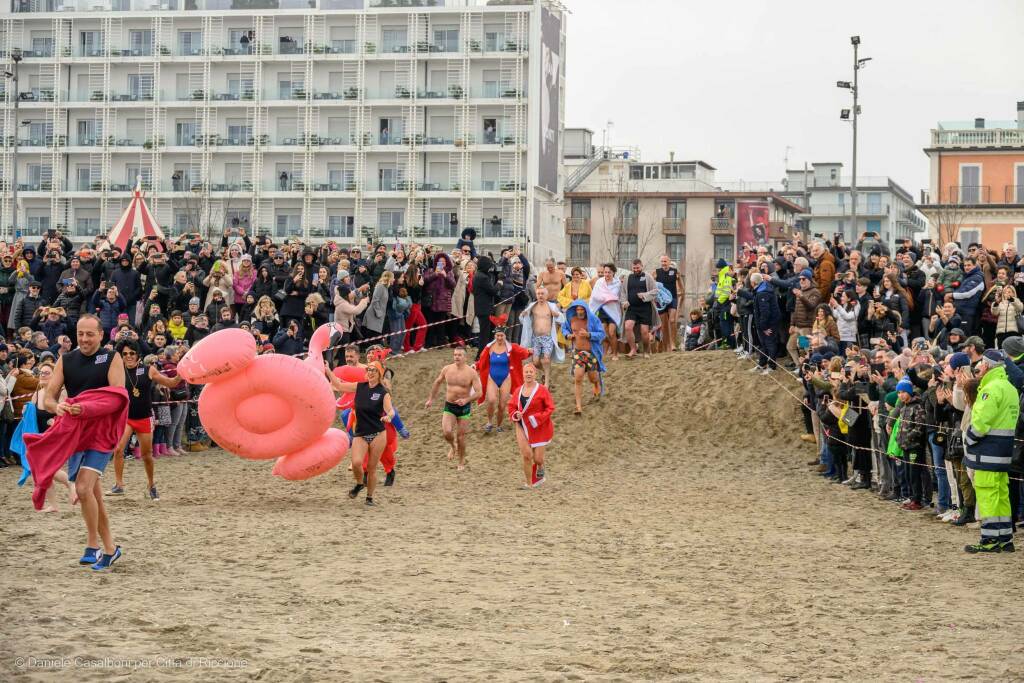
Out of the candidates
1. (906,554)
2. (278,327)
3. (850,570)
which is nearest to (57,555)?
(850,570)

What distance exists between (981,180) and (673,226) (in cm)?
2773

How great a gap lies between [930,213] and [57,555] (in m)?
43.8

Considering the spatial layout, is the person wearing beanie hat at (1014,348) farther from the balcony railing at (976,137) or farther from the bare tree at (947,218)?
the balcony railing at (976,137)

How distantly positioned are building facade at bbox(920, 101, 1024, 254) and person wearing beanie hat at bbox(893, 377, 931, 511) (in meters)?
37.5

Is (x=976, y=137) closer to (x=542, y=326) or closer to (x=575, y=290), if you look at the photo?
(x=575, y=290)

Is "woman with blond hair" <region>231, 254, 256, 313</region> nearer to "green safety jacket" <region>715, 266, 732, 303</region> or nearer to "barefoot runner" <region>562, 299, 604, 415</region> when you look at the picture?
"barefoot runner" <region>562, 299, 604, 415</region>

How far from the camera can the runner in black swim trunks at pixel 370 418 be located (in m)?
15.8

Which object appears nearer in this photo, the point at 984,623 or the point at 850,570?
the point at 984,623

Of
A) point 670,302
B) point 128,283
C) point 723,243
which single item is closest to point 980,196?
point 723,243

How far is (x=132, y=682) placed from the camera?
7.50m

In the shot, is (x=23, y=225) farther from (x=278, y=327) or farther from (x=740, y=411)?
(x=740, y=411)

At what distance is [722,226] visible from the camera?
3066 inches

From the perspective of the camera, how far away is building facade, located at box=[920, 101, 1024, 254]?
5094cm

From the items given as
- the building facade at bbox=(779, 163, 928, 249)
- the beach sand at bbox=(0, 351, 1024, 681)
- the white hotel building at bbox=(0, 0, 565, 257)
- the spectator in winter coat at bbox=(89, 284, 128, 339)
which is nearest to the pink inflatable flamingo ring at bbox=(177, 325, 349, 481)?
the beach sand at bbox=(0, 351, 1024, 681)
